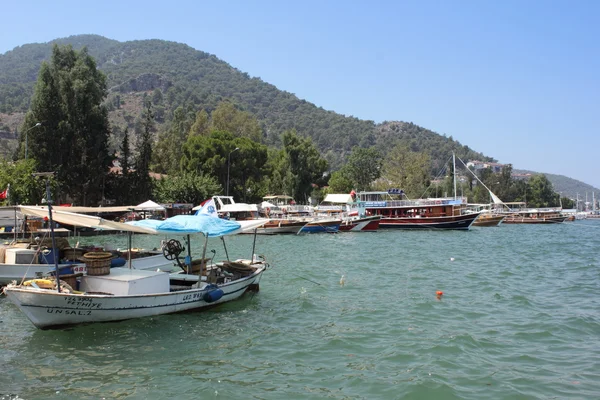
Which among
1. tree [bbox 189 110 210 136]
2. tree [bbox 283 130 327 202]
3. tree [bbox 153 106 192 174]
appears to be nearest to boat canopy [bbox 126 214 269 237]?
tree [bbox 283 130 327 202]

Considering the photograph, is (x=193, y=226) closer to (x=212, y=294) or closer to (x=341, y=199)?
(x=212, y=294)

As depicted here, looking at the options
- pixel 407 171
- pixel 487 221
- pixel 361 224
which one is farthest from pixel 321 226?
pixel 407 171

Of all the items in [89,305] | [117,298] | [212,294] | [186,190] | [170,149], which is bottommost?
[212,294]

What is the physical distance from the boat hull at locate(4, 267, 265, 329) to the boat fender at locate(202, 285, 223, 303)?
0.52 feet

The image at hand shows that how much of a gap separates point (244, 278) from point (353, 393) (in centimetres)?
803

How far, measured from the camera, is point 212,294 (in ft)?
50.9

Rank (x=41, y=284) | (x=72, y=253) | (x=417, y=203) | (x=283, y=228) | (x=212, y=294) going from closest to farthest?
(x=41, y=284)
(x=212, y=294)
(x=72, y=253)
(x=283, y=228)
(x=417, y=203)

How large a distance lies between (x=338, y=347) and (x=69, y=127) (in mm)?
47493

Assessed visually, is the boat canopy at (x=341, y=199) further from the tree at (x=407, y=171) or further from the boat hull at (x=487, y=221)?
the tree at (x=407, y=171)

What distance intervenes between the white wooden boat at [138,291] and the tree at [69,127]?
39982mm

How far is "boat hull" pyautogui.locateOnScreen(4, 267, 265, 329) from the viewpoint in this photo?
12305 mm

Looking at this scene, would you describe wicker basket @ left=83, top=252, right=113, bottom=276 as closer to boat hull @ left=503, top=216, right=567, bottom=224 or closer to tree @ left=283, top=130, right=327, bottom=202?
tree @ left=283, top=130, right=327, bottom=202

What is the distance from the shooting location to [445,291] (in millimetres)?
19266

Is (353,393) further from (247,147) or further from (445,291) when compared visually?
(247,147)
